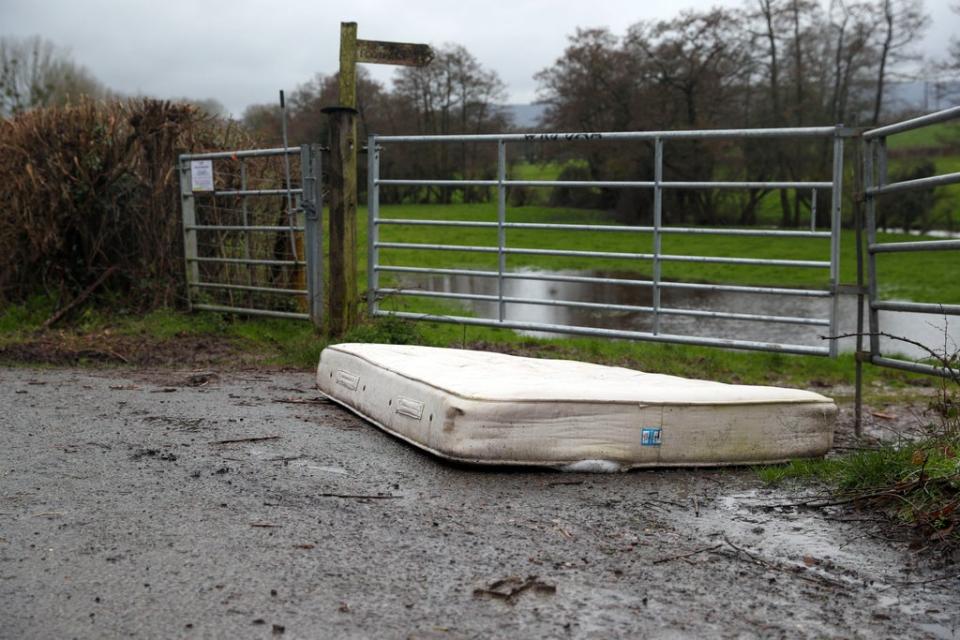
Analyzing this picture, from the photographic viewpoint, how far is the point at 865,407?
259 inches

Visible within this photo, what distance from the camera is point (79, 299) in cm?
962

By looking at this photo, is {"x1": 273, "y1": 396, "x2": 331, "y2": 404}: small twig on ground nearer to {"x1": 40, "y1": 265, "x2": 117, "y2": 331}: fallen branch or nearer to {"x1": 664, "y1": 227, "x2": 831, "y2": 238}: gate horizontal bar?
{"x1": 664, "y1": 227, "x2": 831, "y2": 238}: gate horizontal bar

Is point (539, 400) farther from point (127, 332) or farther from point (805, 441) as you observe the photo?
point (127, 332)

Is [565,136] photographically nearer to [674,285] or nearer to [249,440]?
[674,285]

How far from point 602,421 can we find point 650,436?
24 centimetres

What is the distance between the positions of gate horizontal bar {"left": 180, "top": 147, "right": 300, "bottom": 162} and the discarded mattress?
14.6ft

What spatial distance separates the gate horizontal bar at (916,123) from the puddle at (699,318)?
2908 mm

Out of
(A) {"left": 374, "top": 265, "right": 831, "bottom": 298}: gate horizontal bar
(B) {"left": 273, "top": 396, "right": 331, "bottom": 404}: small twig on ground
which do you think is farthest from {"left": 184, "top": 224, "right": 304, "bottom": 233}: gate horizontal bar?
(B) {"left": 273, "top": 396, "right": 331, "bottom": 404}: small twig on ground

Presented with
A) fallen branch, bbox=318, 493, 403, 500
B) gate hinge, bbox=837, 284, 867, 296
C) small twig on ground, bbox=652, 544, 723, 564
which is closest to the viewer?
small twig on ground, bbox=652, 544, 723, 564

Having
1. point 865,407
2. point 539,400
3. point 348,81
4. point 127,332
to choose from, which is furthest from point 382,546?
point 127,332

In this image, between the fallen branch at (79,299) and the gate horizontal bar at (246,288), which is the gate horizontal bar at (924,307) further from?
the fallen branch at (79,299)

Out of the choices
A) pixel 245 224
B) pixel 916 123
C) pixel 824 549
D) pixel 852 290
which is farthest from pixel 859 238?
pixel 245 224

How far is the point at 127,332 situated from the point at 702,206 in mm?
17667

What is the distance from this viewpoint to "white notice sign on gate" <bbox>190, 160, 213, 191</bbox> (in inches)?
368
